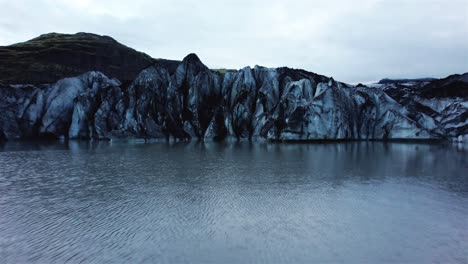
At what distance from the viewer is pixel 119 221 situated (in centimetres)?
1191

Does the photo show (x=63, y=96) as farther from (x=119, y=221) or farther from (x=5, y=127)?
(x=119, y=221)

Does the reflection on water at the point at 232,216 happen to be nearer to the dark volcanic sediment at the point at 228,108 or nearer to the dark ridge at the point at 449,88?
the dark volcanic sediment at the point at 228,108

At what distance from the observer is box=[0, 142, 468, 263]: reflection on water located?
930 centimetres

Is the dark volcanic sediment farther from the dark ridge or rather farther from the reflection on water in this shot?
the reflection on water

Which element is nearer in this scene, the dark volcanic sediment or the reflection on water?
the reflection on water

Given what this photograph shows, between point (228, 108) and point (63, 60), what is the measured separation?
64066mm

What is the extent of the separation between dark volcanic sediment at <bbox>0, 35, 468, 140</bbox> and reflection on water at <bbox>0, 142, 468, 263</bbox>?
34934 millimetres

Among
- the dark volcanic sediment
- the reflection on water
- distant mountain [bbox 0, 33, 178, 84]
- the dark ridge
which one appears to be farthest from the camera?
distant mountain [bbox 0, 33, 178, 84]

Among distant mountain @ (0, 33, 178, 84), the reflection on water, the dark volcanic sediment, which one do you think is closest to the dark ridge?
the dark volcanic sediment

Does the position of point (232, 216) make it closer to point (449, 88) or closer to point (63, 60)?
point (449, 88)

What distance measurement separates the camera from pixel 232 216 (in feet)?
41.4

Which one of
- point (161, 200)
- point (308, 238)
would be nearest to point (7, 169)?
point (161, 200)

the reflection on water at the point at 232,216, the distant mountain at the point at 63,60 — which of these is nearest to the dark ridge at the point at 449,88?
the reflection on water at the point at 232,216

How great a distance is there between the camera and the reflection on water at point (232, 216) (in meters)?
9.30
